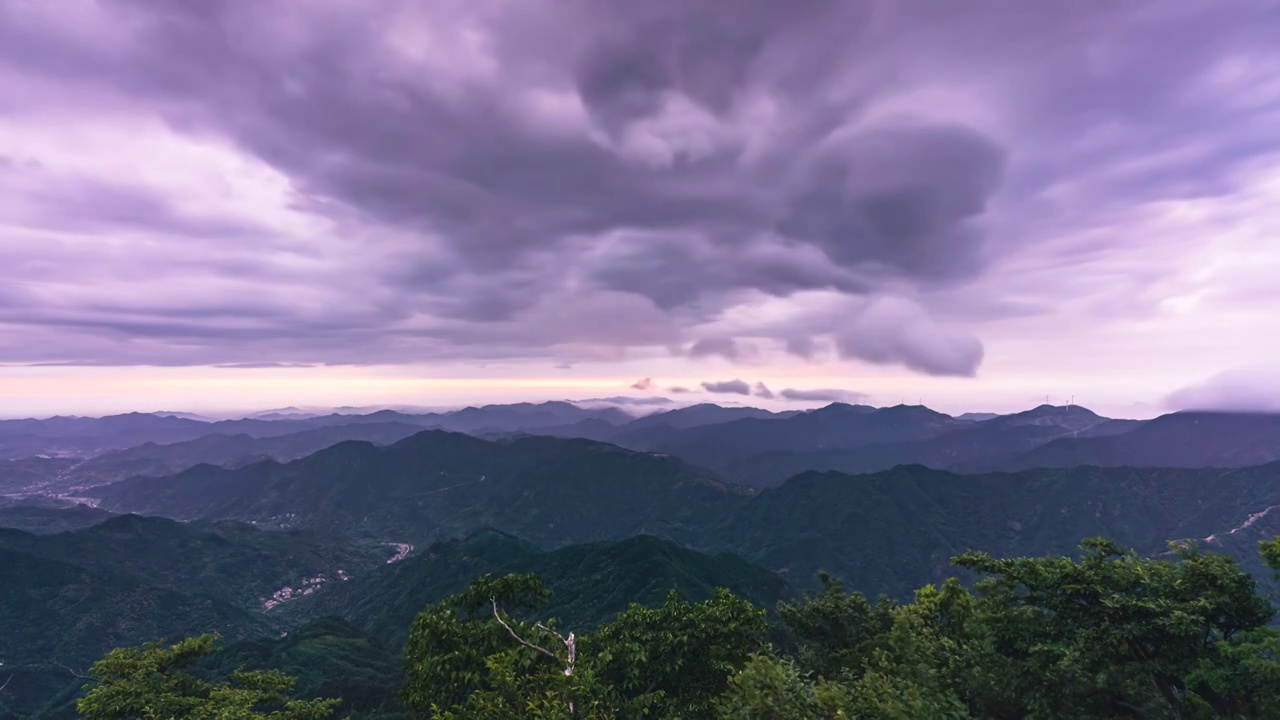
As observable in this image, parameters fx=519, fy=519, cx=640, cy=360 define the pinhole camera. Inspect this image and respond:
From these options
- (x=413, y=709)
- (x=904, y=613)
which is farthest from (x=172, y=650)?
(x=904, y=613)

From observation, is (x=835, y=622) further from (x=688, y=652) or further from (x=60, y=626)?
(x=60, y=626)

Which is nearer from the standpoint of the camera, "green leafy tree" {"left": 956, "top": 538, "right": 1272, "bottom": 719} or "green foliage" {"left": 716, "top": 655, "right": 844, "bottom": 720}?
"green foliage" {"left": 716, "top": 655, "right": 844, "bottom": 720}

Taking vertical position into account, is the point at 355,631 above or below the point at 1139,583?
below

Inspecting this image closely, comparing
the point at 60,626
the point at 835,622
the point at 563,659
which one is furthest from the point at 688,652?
the point at 60,626

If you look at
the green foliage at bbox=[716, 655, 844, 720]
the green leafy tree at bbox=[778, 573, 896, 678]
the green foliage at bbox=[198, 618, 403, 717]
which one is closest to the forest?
the green foliage at bbox=[716, 655, 844, 720]

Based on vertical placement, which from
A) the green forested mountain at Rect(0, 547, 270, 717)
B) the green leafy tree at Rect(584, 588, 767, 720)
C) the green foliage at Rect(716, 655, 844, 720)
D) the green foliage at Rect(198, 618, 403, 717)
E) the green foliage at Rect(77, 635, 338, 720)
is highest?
the green foliage at Rect(716, 655, 844, 720)

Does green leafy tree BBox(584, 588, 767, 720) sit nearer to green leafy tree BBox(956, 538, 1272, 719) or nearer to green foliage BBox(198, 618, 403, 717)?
green leafy tree BBox(956, 538, 1272, 719)

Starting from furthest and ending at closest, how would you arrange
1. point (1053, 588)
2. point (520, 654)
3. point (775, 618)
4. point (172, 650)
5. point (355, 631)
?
point (355, 631), point (775, 618), point (172, 650), point (1053, 588), point (520, 654)

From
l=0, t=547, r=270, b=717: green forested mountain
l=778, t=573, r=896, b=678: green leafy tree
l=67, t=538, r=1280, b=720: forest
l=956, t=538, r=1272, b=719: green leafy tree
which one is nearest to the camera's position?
l=67, t=538, r=1280, b=720: forest

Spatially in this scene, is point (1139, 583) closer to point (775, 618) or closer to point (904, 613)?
point (904, 613)
